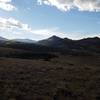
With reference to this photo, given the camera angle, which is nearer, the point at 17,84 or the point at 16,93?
the point at 16,93

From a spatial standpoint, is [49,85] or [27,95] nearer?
[27,95]

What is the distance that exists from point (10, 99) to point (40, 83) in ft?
22.2

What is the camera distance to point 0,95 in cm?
1625

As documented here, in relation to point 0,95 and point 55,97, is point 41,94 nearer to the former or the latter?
point 55,97

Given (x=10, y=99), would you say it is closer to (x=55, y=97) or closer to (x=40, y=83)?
(x=55, y=97)

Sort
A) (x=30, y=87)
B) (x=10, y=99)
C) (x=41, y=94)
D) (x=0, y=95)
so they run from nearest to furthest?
(x=10, y=99), (x=0, y=95), (x=41, y=94), (x=30, y=87)

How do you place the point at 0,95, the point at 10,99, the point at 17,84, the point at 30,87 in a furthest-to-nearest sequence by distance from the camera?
the point at 17,84 → the point at 30,87 → the point at 0,95 → the point at 10,99

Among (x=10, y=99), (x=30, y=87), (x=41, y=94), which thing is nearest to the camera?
(x=10, y=99)

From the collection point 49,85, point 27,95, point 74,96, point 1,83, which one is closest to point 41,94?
point 27,95

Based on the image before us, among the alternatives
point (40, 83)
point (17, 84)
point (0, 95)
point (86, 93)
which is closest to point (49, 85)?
point (40, 83)

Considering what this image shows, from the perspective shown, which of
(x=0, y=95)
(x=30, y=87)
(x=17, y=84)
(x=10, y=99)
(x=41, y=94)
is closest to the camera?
(x=10, y=99)

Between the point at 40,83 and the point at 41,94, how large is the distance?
14.3ft

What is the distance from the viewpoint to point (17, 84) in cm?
2097

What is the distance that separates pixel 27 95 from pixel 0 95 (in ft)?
5.88
